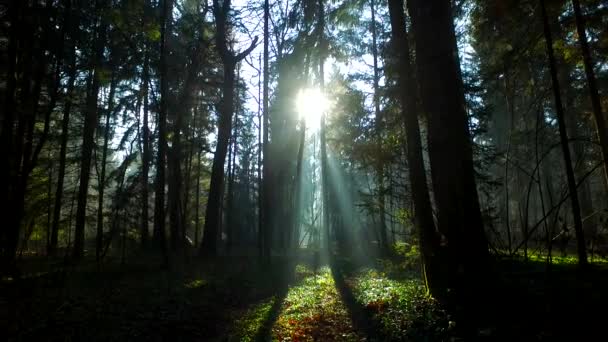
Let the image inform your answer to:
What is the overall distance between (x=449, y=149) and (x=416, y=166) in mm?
1261

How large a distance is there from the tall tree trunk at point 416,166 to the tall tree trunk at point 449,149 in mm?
515

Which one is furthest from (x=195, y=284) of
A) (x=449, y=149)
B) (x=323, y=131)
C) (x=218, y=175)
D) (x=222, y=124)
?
(x=323, y=131)

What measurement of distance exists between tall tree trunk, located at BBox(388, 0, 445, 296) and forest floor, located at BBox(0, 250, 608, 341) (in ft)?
1.84

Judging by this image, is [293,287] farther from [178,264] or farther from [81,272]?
[81,272]

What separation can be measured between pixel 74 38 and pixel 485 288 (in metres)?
11.4

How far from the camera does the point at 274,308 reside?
26.0 ft

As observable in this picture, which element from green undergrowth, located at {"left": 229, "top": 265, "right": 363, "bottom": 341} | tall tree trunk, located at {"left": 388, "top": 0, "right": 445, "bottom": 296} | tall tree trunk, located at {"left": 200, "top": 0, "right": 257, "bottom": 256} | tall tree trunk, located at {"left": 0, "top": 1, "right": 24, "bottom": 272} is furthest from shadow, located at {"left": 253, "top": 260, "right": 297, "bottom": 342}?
tall tree trunk, located at {"left": 0, "top": 1, "right": 24, "bottom": 272}

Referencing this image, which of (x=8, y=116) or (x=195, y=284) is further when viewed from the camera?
(x=195, y=284)

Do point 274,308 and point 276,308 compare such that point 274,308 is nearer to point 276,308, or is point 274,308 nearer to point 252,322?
point 276,308

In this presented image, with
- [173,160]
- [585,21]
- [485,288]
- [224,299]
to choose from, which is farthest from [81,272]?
[585,21]

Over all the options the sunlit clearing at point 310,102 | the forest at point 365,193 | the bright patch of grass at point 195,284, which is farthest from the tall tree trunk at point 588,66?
the sunlit clearing at point 310,102

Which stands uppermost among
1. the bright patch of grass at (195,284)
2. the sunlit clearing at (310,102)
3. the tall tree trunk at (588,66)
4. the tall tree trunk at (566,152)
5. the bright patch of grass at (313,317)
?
the sunlit clearing at (310,102)

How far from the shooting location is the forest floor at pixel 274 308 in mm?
4203

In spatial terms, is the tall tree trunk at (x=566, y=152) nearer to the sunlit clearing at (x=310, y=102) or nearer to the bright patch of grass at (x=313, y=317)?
the bright patch of grass at (x=313, y=317)
